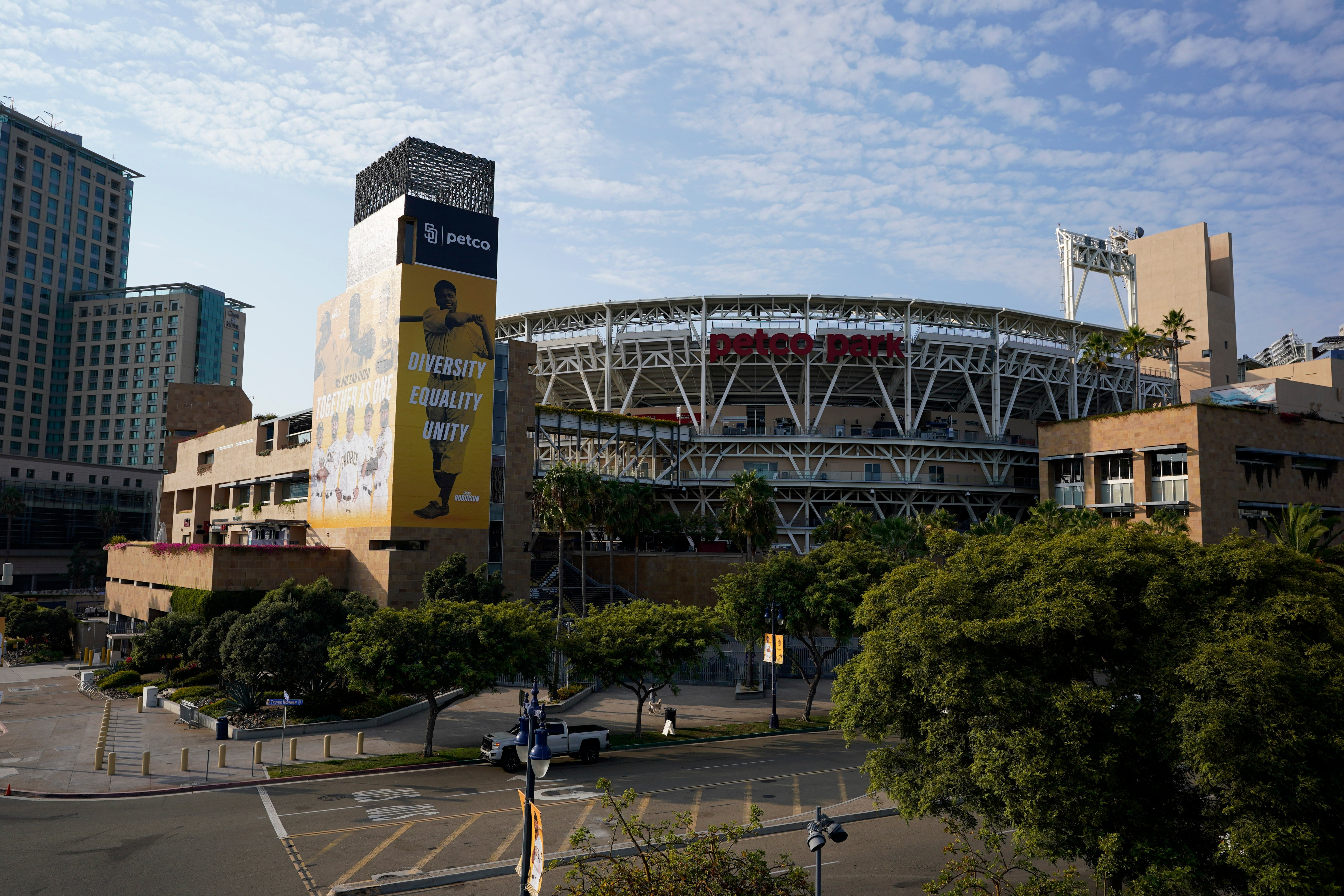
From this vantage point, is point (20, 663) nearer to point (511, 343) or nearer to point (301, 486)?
point (301, 486)

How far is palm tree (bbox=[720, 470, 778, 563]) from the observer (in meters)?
58.3

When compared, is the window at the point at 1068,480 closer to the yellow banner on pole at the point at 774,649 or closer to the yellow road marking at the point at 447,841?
the yellow banner on pole at the point at 774,649

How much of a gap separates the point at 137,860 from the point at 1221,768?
24.5 metres

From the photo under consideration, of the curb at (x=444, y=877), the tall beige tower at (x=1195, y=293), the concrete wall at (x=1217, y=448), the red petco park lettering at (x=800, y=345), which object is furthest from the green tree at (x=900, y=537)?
the tall beige tower at (x=1195, y=293)

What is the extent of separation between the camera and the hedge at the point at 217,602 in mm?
53000

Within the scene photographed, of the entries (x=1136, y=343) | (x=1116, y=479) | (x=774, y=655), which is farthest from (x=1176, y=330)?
(x=774, y=655)

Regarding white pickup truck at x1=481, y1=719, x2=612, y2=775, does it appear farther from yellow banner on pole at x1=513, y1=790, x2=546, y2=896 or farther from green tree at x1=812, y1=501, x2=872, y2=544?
green tree at x1=812, y1=501, x2=872, y2=544

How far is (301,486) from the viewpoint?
73.0 meters

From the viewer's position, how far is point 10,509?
112 meters

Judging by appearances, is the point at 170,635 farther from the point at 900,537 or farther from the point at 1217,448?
the point at 1217,448

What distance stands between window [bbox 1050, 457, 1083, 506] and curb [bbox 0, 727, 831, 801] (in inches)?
1868

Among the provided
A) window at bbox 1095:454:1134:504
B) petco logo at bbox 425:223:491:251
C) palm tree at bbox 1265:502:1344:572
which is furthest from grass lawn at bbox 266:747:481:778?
window at bbox 1095:454:1134:504

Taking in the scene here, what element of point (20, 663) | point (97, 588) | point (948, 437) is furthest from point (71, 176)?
point (948, 437)

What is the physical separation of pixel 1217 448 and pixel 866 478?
30.5 metres
